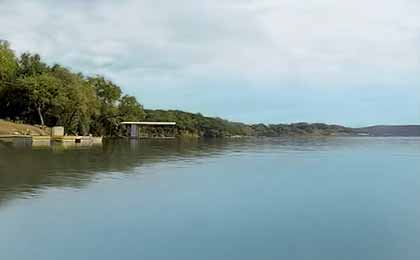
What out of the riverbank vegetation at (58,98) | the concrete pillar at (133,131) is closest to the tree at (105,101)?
the riverbank vegetation at (58,98)

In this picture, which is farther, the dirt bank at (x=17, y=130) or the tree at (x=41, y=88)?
the tree at (x=41, y=88)

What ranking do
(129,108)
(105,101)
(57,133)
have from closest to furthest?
(57,133) → (105,101) → (129,108)

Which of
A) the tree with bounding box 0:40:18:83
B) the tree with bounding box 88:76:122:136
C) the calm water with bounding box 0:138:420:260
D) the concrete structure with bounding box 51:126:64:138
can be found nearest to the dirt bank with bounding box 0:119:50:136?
the concrete structure with bounding box 51:126:64:138

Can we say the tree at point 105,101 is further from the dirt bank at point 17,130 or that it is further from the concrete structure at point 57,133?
the concrete structure at point 57,133

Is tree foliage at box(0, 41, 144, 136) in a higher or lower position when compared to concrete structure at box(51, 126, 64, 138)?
higher

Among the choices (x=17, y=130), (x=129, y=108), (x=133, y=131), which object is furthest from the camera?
(x=133, y=131)

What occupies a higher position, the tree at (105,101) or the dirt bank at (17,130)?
the tree at (105,101)

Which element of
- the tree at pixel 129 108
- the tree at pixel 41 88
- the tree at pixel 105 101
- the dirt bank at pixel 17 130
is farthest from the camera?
the tree at pixel 129 108

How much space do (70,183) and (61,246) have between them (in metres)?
7.08

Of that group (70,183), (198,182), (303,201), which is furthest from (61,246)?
(198,182)

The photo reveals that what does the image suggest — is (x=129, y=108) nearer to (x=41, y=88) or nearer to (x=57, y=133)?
(x=41, y=88)

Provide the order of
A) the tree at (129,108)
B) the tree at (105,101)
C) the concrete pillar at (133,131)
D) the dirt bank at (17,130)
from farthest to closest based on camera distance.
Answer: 1. the concrete pillar at (133,131)
2. the tree at (129,108)
3. the tree at (105,101)
4. the dirt bank at (17,130)

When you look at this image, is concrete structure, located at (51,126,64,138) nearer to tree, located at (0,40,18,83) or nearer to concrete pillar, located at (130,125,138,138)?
tree, located at (0,40,18,83)

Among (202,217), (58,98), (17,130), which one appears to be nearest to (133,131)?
(58,98)
